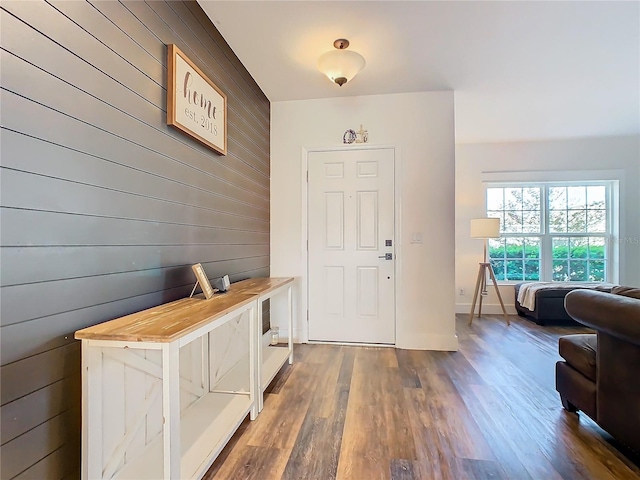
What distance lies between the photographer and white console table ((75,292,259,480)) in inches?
41.3

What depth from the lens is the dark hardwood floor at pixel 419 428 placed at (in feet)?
4.61

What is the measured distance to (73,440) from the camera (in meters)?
1.12

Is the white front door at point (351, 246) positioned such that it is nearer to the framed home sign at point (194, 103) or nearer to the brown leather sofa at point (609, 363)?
the framed home sign at point (194, 103)

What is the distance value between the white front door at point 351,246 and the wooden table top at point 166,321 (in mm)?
1617

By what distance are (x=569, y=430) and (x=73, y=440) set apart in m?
2.31

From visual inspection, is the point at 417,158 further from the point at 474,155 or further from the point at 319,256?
the point at 474,155

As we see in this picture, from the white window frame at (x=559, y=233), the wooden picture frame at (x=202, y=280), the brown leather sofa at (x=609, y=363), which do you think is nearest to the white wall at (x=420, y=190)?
the brown leather sofa at (x=609, y=363)

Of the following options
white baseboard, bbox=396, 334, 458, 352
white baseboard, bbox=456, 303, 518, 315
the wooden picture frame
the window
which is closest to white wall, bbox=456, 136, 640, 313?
white baseboard, bbox=456, 303, 518, 315

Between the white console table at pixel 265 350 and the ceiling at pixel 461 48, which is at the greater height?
the ceiling at pixel 461 48

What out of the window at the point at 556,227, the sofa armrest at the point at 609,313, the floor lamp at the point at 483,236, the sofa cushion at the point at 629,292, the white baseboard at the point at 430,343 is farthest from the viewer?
the window at the point at 556,227

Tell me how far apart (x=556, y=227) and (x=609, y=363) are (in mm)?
3924

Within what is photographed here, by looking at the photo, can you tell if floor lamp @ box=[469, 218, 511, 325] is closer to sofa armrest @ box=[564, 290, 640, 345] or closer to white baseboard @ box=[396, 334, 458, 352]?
white baseboard @ box=[396, 334, 458, 352]

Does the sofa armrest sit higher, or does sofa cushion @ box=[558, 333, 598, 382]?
the sofa armrest

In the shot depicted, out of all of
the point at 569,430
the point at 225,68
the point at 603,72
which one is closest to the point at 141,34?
the point at 225,68
